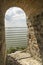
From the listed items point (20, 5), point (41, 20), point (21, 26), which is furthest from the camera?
point (21, 26)

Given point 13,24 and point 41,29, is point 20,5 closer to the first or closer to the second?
point 41,29

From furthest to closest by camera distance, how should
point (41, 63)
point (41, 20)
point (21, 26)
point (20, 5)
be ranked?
1. point (21, 26)
2. point (20, 5)
3. point (41, 63)
4. point (41, 20)

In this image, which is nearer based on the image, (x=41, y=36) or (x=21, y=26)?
(x=41, y=36)

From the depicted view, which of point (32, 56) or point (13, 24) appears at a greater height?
point (13, 24)

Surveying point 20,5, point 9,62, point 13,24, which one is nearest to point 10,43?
point 13,24

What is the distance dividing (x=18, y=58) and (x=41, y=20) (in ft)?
5.16

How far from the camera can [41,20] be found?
3479 mm

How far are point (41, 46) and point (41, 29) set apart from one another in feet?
1.20

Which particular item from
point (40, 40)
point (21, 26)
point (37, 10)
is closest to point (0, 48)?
point (40, 40)

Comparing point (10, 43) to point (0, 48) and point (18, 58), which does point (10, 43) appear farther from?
point (0, 48)

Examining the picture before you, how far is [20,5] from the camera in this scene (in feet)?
14.9

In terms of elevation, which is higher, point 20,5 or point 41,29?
point 20,5

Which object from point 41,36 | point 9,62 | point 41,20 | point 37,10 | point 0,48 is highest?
point 37,10

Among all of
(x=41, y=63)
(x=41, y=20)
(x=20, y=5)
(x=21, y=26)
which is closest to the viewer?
(x=41, y=20)
